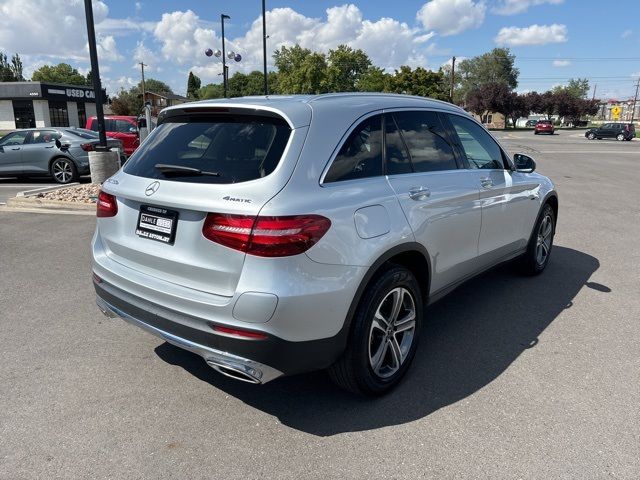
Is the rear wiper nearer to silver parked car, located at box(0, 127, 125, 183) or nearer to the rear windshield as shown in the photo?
the rear windshield

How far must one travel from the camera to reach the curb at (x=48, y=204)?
9164mm

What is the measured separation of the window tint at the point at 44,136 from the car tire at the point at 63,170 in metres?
0.63

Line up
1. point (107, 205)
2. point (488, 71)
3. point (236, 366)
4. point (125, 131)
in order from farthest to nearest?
point (488, 71) < point (125, 131) < point (107, 205) < point (236, 366)

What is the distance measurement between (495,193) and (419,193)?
4.13ft

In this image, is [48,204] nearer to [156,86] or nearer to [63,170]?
[63,170]

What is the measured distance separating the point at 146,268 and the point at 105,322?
1.66 metres

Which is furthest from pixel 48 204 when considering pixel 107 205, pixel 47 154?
pixel 107 205

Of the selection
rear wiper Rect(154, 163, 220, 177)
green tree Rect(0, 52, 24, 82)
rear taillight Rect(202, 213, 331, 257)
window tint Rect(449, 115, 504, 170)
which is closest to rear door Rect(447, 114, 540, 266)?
window tint Rect(449, 115, 504, 170)

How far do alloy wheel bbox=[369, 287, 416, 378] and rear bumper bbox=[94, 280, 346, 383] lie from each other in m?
0.43

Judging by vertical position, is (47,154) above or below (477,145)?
below

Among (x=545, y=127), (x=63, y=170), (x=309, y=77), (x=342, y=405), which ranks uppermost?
(x=309, y=77)

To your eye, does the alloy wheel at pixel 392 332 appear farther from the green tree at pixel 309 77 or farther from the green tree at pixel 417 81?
the green tree at pixel 309 77

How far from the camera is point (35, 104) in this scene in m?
46.4

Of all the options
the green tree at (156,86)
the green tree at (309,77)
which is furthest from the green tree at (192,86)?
the green tree at (309,77)
